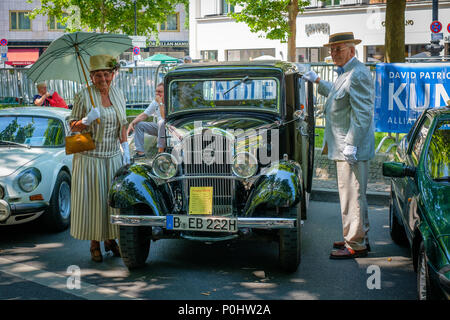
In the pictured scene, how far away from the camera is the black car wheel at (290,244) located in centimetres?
566

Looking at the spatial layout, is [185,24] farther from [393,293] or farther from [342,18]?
[393,293]

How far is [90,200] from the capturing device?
6.27 m

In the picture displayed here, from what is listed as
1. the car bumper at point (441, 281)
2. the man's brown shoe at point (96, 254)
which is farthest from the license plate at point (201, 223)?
the car bumper at point (441, 281)

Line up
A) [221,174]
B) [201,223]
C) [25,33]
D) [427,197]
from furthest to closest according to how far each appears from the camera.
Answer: [25,33], [221,174], [201,223], [427,197]

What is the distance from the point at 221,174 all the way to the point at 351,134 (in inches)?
54.8

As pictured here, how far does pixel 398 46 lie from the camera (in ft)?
40.8

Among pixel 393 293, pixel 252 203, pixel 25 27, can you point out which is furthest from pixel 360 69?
pixel 25 27

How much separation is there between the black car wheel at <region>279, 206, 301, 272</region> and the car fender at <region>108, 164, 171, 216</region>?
3.79ft

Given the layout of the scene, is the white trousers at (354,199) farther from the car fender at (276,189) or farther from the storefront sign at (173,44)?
the storefront sign at (173,44)

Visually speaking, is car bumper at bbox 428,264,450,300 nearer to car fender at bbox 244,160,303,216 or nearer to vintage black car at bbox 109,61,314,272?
vintage black car at bbox 109,61,314,272

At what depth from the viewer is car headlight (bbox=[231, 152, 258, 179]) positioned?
5867mm

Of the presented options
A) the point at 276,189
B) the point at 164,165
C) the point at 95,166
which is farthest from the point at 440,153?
the point at 95,166

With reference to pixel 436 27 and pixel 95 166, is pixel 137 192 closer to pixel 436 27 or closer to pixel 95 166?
pixel 95 166

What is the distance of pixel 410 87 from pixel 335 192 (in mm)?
2583
